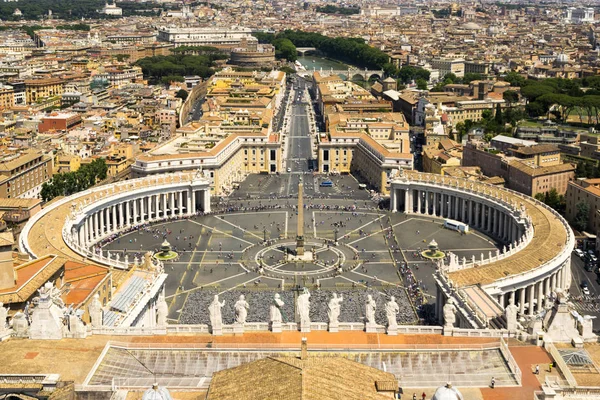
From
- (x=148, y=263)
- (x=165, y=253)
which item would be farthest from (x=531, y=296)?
(x=165, y=253)

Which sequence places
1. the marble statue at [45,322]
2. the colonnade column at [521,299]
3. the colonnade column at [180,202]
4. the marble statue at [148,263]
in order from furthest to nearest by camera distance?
the colonnade column at [180,202]
the colonnade column at [521,299]
the marble statue at [148,263]
the marble statue at [45,322]

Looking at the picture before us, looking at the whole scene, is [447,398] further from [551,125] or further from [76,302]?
[551,125]

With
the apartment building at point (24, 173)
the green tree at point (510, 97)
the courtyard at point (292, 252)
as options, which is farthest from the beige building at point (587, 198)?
the green tree at point (510, 97)

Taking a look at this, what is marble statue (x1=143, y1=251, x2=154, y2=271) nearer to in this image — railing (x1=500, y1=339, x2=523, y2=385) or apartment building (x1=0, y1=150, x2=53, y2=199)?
railing (x1=500, y1=339, x2=523, y2=385)

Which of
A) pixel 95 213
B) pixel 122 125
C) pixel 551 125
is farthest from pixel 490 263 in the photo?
pixel 122 125

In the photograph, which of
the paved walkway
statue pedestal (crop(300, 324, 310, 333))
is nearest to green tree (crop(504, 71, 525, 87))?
statue pedestal (crop(300, 324, 310, 333))

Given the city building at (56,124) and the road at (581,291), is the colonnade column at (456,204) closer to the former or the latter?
the road at (581,291)
